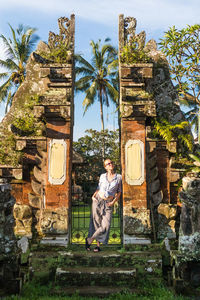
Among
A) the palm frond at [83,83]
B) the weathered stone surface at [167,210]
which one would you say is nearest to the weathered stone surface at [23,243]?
the weathered stone surface at [167,210]

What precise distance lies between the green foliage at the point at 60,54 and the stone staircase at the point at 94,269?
416cm

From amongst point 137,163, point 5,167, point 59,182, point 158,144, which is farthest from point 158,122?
point 5,167

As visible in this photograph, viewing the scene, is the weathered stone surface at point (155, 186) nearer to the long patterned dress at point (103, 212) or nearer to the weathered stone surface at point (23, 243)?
the long patterned dress at point (103, 212)

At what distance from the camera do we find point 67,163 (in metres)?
6.73

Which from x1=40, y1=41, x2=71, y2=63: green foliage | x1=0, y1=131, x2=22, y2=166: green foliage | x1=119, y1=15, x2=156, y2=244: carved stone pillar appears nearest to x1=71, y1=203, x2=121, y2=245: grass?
x1=119, y1=15, x2=156, y2=244: carved stone pillar

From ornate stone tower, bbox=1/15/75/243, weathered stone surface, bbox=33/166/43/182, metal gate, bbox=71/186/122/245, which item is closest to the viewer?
ornate stone tower, bbox=1/15/75/243

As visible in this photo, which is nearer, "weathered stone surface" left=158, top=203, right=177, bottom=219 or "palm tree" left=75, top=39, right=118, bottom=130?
"weathered stone surface" left=158, top=203, right=177, bottom=219

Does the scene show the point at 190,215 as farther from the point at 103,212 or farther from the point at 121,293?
the point at 103,212

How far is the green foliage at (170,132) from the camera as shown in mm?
6832

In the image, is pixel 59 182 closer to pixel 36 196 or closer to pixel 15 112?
pixel 36 196

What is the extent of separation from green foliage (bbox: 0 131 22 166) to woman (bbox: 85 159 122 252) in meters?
1.93

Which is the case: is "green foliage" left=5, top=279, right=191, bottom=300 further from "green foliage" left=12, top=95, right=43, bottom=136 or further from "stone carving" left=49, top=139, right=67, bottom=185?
"green foliage" left=12, top=95, right=43, bottom=136

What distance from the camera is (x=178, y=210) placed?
6777mm

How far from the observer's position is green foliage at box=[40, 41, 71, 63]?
23.9ft
